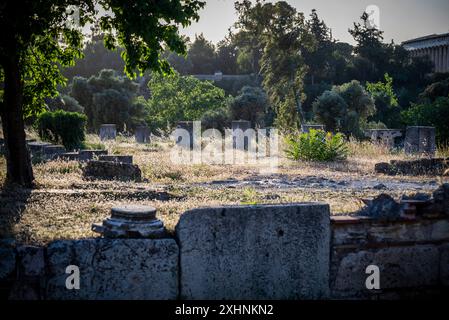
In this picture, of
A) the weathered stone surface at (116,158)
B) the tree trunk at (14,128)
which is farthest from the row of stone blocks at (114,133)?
the tree trunk at (14,128)

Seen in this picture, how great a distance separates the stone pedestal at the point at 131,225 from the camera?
14.3 ft

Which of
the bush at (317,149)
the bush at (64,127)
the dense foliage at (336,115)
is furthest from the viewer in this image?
the dense foliage at (336,115)

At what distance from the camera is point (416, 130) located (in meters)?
17.2

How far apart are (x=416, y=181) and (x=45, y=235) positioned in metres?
7.96

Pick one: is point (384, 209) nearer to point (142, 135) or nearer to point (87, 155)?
point (87, 155)

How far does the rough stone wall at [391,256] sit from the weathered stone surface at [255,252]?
15 cm

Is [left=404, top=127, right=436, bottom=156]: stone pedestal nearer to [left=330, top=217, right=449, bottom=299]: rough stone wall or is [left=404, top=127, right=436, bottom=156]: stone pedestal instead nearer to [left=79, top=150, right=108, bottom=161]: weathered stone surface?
[left=79, top=150, right=108, bottom=161]: weathered stone surface

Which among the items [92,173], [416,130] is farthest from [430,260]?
[416,130]

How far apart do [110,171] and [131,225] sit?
19.8ft

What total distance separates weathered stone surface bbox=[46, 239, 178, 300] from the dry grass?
1.00ft

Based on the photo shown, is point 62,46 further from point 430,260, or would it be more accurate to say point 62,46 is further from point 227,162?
point 430,260

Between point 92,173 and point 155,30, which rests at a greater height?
point 155,30

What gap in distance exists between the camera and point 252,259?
4.46 m

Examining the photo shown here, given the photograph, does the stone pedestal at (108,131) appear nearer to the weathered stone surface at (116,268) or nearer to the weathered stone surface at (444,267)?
the weathered stone surface at (116,268)
